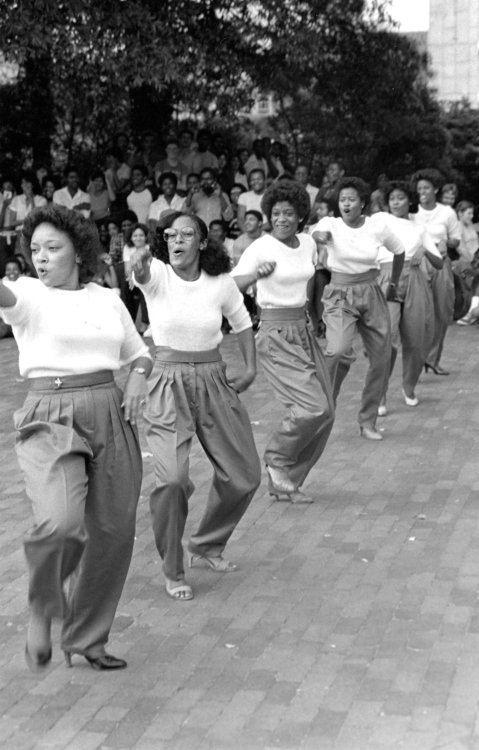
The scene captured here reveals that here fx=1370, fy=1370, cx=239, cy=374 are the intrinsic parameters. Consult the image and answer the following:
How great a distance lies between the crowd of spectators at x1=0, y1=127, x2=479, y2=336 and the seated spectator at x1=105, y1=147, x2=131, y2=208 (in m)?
0.01

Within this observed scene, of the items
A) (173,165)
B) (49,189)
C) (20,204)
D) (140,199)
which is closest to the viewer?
(140,199)

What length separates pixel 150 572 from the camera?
22.4 feet

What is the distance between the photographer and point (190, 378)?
259 inches

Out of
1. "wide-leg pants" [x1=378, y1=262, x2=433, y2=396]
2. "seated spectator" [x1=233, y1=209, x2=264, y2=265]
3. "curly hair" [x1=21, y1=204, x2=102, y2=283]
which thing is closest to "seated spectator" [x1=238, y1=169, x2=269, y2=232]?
"seated spectator" [x1=233, y1=209, x2=264, y2=265]

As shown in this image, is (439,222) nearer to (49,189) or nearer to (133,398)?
(49,189)

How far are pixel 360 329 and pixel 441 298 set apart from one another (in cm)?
256

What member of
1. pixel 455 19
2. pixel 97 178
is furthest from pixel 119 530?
pixel 455 19

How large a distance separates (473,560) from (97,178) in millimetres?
12695

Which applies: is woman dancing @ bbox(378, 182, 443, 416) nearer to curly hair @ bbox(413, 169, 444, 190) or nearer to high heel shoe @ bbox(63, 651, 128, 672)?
curly hair @ bbox(413, 169, 444, 190)

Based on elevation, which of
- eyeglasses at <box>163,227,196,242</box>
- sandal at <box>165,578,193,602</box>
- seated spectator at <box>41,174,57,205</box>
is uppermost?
eyeglasses at <box>163,227,196,242</box>

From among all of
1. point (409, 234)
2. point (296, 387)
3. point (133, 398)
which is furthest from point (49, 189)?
point (133, 398)

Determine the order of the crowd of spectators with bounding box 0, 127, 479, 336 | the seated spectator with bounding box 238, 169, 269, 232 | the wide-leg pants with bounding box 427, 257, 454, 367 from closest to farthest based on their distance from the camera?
1. the wide-leg pants with bounding box 427, 257, 454, 367
2. the crowd of spectators with bounding box 0, 127, 479, 336
3. the seated spectator with bounding box 238, 169, 269, 232

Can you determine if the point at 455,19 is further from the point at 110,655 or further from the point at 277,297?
the point at 110,655

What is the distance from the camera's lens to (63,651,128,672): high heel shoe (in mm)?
5402
